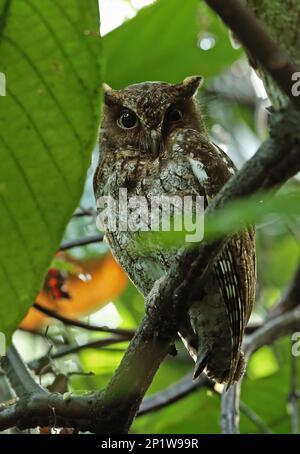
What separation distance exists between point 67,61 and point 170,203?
1.62m

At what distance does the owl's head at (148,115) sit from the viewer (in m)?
2.58

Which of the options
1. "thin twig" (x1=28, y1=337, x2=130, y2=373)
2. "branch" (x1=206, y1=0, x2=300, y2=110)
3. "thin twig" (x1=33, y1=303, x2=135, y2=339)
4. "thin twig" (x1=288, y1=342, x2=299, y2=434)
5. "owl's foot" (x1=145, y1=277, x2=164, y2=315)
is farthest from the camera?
"thin twig" (x1=288, y1=342, x2=299, y2=434)

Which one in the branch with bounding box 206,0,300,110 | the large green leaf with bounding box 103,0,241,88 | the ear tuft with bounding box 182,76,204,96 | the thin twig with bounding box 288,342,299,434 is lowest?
the thin twig with bounding box 288,342,299,434

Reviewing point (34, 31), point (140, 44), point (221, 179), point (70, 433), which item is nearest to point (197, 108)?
point (140, 44)

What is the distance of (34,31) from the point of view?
2.22 feet

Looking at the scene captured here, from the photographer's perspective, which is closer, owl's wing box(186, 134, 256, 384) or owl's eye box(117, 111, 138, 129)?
owl's wing box(186, 134, 256, 384)

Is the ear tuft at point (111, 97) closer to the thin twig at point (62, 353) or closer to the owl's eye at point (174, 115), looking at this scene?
the owl's eye at point (174, 115)

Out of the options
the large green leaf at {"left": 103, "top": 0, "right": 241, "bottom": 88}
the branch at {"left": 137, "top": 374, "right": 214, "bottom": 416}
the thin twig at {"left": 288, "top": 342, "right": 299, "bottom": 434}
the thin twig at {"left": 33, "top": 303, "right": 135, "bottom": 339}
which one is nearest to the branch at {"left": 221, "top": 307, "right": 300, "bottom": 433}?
the thin twig at {"left": 288, "top": 342, "right": 299, "bottom": 434}

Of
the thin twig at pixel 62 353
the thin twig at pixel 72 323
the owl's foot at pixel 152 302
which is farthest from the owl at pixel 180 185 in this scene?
the owl's foot at pixel 152 302

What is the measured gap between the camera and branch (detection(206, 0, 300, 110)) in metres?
0.53

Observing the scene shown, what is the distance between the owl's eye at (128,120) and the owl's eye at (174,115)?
0.12 metres

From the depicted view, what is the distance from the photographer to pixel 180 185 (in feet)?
7.61

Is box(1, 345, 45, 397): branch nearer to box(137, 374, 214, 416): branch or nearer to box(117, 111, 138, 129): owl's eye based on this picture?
Answer: box(137, 374, 214, 416): branch
